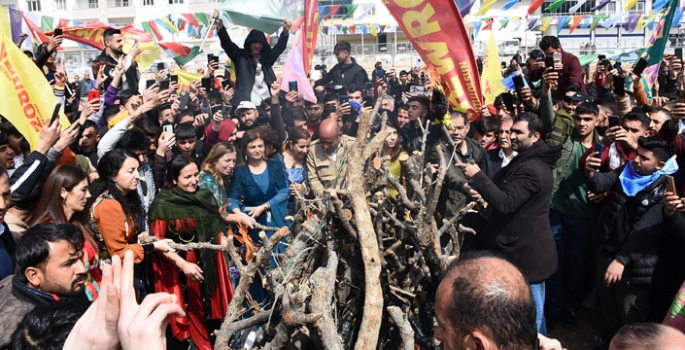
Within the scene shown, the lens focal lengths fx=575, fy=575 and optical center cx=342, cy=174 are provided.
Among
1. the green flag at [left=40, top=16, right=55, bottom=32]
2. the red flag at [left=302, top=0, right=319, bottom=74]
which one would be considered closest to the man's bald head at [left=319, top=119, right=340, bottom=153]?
the red flag at [left=302, top=0, right=319, bottom=74]

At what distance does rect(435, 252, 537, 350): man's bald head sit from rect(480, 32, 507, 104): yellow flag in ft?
17.5

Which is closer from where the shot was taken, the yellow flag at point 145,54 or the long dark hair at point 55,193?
the long dark hair at point 55,193

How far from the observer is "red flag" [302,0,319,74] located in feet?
21.6

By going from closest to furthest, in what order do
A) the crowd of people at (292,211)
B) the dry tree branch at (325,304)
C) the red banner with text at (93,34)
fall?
the crowd of people at (292,211) < the dry tree branch at (325,304) < the red banner with text at (93,34)

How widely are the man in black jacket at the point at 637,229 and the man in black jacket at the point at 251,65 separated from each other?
4647 mm

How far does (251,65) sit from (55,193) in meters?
4.40

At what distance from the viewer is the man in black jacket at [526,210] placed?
3688mm

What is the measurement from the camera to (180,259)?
381 cm

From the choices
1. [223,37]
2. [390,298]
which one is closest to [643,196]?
[390,298]

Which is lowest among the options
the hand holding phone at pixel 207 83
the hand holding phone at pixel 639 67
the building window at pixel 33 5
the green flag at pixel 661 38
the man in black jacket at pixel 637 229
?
the man in black jacket at pixel 637 229

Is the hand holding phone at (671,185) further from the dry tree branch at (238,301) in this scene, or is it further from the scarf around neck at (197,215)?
the scarf around neck at (197,215)

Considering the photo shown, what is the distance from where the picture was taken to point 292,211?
5.14m

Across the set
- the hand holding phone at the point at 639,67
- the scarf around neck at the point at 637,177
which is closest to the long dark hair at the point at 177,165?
the scarf around neck at the point at 637,177

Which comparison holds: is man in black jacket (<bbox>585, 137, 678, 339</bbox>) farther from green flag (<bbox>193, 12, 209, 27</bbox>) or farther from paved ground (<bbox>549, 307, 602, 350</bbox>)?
green flag (<bbox>193, 12, 209, 27</bbox>)
